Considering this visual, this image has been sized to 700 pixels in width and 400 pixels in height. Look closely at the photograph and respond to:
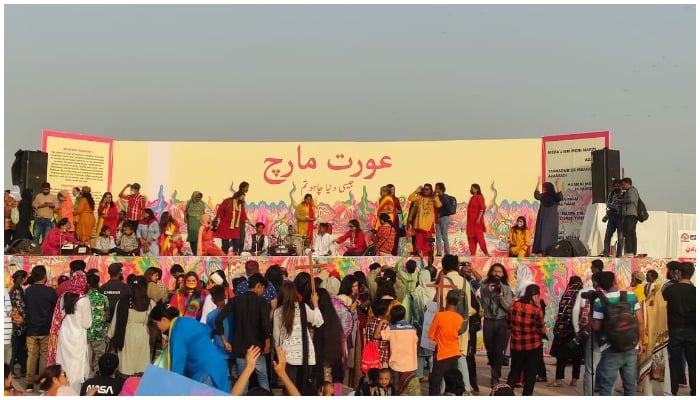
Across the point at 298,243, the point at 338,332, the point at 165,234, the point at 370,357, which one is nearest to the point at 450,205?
the point at 298,243

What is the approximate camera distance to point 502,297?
9.77 meters

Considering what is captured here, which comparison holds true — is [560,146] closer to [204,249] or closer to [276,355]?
[204,249]

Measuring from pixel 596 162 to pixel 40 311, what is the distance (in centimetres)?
1044

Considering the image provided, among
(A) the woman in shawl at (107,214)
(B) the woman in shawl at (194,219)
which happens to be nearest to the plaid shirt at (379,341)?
(B) the woman in shawl at (194,219)

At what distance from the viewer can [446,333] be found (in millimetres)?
8891

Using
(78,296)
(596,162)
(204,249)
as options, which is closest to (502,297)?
(78,296)

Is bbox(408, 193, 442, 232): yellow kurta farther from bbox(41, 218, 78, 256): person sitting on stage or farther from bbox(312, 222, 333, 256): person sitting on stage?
bbox(41, 218, 78, 256): person sitting on stage

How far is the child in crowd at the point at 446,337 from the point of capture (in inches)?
350

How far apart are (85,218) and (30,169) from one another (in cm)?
187

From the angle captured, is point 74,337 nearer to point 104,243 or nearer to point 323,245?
point 104,243

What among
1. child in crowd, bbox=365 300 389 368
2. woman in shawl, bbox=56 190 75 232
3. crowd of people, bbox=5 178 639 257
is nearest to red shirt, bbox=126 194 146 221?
crowd of people, bbox=5 178 639 257

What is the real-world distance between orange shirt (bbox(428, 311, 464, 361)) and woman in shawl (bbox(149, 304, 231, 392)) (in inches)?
79.8

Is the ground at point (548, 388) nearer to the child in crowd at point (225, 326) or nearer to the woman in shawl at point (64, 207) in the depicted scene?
the child in crowd at point (225, 326)

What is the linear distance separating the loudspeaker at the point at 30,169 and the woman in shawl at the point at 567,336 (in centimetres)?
1022
